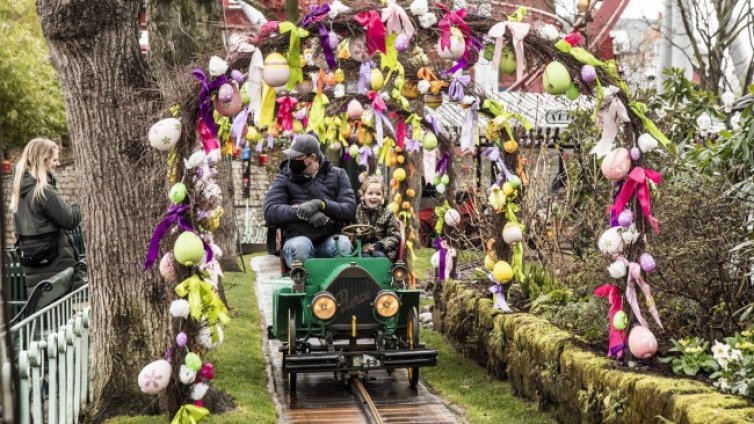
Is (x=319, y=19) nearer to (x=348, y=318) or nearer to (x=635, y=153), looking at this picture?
(x=635, y=153)

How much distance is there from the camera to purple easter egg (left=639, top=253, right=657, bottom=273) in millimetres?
6227

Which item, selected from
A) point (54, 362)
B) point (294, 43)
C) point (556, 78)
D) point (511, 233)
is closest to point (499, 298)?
point (511, 233)

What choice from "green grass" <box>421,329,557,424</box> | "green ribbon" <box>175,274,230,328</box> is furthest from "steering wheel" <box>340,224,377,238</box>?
"green ribbon" <box>175,274,230,328</box>

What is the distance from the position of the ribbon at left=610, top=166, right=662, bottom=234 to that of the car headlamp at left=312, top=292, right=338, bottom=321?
2.69 meters

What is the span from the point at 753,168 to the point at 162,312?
4221mm

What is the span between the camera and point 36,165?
25.2 ft

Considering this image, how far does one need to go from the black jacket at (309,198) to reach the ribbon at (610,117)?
3.36 meters

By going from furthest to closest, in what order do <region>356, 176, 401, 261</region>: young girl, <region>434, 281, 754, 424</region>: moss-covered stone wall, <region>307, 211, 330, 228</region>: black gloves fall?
<region>356, 176, 401, 261</region>: young girl < <region>307, 211, 330, 228</region>: black gloves < <region>434, 281, 754, 424</region>: moss-covered stone wall

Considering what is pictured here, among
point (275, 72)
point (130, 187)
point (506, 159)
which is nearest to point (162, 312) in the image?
point (130, 187)

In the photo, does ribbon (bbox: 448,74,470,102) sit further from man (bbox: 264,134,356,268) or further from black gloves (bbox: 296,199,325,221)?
black gloves (bbox: 296,199,325,221)

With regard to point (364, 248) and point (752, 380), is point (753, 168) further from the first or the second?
point (364, 248)

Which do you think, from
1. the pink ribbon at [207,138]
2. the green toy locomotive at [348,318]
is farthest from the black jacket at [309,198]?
the pink ribbon at [207,138]

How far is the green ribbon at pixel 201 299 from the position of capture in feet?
19.2

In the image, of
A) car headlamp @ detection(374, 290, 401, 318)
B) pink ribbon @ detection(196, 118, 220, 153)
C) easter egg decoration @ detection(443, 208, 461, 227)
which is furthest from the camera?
easter egg decoration @ detection(443, 208, 461, 227)
